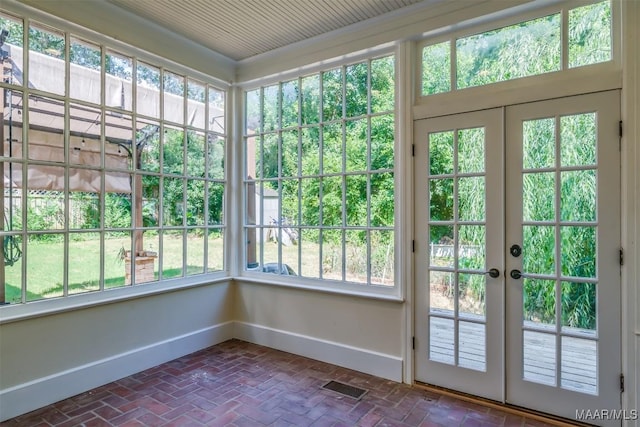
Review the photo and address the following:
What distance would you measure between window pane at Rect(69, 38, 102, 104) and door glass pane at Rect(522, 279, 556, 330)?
3.66 m

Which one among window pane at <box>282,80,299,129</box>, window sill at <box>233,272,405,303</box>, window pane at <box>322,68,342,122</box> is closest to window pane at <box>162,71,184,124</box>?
window pane at <box>282,80,299,129</box>

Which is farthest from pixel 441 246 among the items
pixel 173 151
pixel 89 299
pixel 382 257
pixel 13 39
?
pixel 13 39

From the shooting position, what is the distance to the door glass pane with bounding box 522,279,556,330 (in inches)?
94.7

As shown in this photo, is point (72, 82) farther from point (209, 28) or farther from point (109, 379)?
point (109, 379)

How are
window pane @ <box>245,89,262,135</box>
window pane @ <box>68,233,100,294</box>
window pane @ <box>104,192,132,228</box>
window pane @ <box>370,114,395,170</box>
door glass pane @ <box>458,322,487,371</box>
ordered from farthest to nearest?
window pane @ <box>245,89,262,135</box>
window pane @ <box>370,114,395,170</box>
window pane @ <box>104,192,132,228</box>
window pane @ <box>68,233,100,294</box>
door glass pane @ <box>458,322,487,371</box>

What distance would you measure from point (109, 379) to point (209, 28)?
10.3 ft

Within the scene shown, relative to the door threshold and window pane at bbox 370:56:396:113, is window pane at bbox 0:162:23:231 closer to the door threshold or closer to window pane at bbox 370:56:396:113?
window pane at bbox 370:56:396:113

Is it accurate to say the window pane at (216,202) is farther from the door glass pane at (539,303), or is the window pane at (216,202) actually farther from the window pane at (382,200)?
the door glass pane at (539,303)

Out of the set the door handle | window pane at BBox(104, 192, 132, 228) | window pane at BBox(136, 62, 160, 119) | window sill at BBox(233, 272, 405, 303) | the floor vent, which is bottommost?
the floor vent

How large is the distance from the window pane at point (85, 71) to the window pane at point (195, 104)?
85 cm

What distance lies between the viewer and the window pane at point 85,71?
2742 mm

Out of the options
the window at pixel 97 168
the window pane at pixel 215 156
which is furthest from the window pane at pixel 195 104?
the window pane at pixel 215 156

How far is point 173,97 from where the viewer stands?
3.44 m

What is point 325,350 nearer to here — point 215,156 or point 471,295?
point 471,295
